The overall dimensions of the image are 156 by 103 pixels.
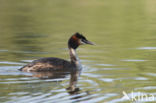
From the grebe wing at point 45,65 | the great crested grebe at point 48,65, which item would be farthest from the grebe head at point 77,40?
the grebe wing at point 45,65

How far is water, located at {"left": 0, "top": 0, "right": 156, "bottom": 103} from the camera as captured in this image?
1022cm

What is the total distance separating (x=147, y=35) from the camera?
2130cm

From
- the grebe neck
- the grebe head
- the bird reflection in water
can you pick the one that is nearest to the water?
the bird reflection in water

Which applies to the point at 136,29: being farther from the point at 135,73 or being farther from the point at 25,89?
the point at 25,89

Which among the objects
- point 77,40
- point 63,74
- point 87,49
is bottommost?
point 63,74

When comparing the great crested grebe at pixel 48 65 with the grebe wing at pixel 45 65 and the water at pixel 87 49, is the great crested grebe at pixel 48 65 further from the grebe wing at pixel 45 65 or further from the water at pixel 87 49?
the water at pixel 87 49

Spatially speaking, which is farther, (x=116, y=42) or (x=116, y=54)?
(x=116, y=42)

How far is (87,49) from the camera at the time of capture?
1828cm

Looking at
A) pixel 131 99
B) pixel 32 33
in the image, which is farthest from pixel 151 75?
pixel 32 33

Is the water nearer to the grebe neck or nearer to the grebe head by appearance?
the grebe neck

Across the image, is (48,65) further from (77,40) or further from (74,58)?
(77,40)

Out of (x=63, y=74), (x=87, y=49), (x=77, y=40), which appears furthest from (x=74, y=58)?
(x=87, y=49)

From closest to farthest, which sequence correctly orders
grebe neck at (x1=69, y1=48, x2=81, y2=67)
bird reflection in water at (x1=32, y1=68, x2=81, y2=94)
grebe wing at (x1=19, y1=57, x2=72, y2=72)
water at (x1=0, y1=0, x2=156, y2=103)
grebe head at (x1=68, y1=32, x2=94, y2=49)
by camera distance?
water at (x1=0, y1=0, x2=156, y2=103)
bird reflection in water at (x1=32, y1=68, x2=81, y2=94)
grebe wing at (x1=19, y1=57, x2=72, y2=72)
grebe neck at (x1=69, y1=48, x2=81, y2=67)
grebe head at (x1=68, y1=32, x2=94, y2=49)

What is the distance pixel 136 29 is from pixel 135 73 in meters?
11.2
